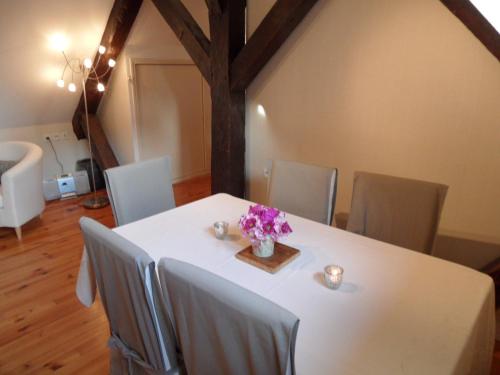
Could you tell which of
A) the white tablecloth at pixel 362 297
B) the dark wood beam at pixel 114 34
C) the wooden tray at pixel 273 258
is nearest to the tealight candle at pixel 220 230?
the white tablecloth at pixel 362 297

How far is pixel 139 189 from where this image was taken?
2.17 meters

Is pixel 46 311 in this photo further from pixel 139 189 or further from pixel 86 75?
pixel 86 75

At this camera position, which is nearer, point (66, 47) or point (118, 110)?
point (66, 47)

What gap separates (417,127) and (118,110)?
3338mm

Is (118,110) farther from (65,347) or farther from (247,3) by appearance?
(65,347)

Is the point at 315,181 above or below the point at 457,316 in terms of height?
above

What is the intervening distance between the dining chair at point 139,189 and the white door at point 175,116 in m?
2.21

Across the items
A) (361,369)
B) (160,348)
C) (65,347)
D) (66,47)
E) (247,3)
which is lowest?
(65,347)

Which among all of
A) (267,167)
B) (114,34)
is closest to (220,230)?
(267,167)

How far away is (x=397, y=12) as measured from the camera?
92.1 inches

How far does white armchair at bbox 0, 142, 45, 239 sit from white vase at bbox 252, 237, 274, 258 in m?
2.53

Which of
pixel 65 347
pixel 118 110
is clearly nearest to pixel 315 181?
pixel 65 347

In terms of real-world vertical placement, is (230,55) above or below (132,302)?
above

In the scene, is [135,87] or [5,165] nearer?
[5,165]
